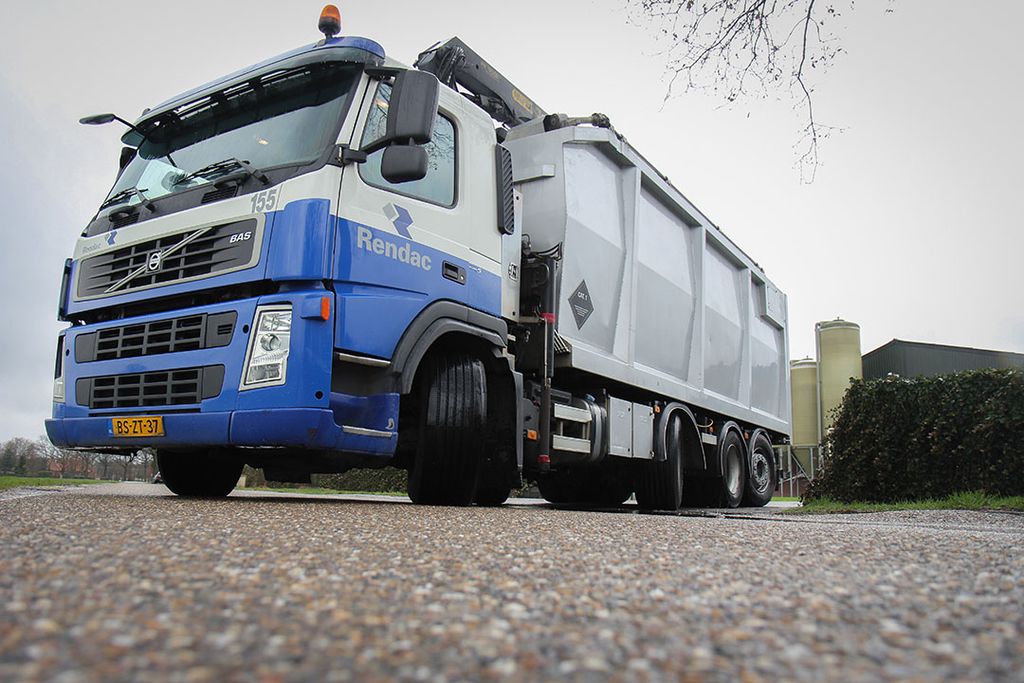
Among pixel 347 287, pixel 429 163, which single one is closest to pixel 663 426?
pixel 429 163

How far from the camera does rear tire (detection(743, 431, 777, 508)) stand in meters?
10.0

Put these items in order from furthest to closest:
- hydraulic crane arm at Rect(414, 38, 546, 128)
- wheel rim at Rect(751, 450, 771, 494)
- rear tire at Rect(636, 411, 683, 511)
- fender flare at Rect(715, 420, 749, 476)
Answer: wheel rim at Rect(751, 450, 771, 494) → fender flare at Rect(715, 420, 749, 476) → rear tire at Rect(636, 411, 683, 511) → hydraulic crane arm at Rect(414, 38, 546, 128)

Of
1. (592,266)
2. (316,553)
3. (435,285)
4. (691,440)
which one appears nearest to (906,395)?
(691,440)

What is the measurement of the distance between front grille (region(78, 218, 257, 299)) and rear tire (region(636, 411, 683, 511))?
187 inches

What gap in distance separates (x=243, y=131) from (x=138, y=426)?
6.47 ft

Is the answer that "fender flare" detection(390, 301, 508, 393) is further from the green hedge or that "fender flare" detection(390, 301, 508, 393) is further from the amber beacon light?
the green hedge

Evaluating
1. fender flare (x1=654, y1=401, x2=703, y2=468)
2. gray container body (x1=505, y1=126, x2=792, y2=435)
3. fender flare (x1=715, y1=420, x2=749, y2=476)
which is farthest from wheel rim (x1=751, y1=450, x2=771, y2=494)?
fender flare (x1=654, y1=401, x2=703, y2=468)

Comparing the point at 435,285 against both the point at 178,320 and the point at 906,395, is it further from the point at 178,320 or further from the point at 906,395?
the point at 906,395

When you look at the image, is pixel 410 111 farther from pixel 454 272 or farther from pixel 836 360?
pixel 836 360

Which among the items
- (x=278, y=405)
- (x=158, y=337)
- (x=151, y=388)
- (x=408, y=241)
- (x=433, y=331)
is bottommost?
(x=278, y=405)

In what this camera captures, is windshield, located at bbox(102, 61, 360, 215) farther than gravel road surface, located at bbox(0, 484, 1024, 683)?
Yes

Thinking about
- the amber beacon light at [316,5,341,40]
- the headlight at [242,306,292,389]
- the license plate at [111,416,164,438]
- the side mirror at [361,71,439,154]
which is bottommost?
the license plate at [111,416,164,438]

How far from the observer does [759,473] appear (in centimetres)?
1046

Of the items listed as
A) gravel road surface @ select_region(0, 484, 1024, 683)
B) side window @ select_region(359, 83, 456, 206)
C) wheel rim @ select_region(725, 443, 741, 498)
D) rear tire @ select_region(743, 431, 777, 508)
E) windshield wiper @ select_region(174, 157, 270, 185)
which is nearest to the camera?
gravel road surface @ select_region(0, 484, 1024, 683)
